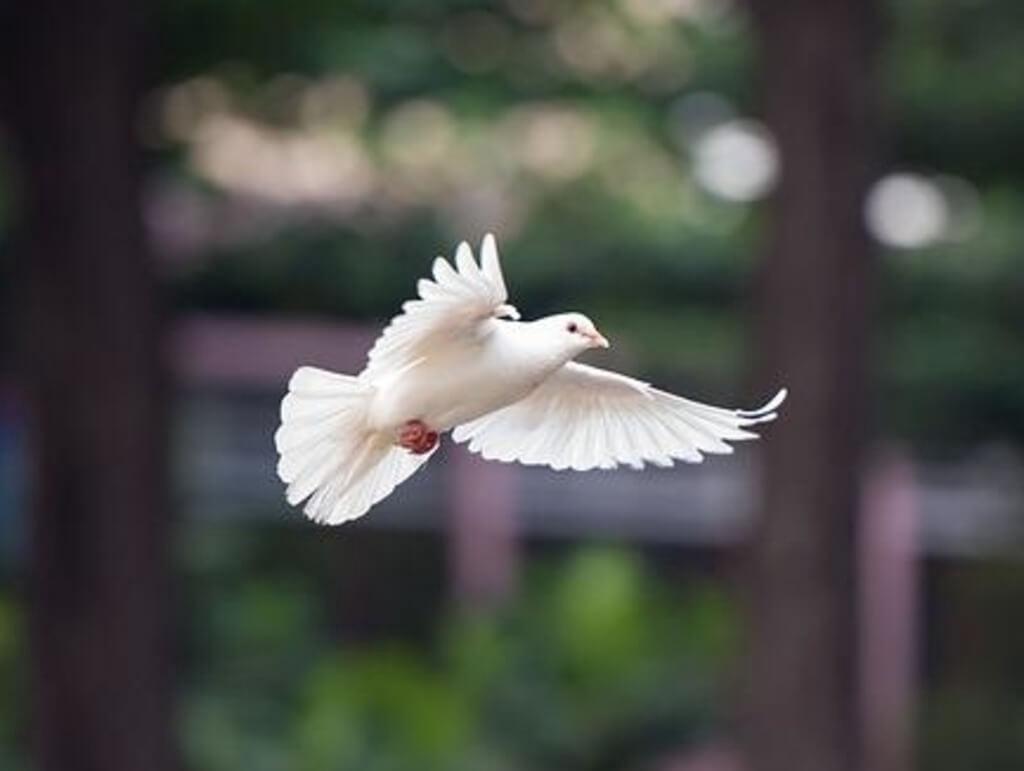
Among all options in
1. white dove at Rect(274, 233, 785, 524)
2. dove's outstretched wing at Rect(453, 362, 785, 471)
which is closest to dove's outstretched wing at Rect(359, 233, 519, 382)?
white dove at Rect(274, 233, 785, 524)

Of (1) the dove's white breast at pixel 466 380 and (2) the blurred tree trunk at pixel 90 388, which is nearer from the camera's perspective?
(1) the dove's white breast at pixel 466 380

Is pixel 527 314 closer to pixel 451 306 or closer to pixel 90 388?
pixel 90 388

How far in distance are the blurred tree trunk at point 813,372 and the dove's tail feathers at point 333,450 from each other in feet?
23.2

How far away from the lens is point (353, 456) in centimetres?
318

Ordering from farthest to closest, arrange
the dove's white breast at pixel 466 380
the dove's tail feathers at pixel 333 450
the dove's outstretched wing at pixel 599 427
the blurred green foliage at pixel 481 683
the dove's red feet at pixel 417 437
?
1. the blurred green foliage at pixel 481 683
2. the dove's outstretched wing at pixel 599 427
3. the dove's tail feathers at pixel 333 450
4. the dove's red feet at pixel 417 437
5. the dove's white breast at pixel 466 380

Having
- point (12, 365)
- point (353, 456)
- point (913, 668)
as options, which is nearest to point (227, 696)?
point (913, 668)

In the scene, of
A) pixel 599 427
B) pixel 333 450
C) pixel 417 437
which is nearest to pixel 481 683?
pixel 599 427

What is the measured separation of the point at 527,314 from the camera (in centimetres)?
1498

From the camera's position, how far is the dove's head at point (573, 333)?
290cm

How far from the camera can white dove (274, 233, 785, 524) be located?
2.93 meters

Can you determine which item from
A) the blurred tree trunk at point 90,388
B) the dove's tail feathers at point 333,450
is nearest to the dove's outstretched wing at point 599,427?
the dove's tail feathers at point 333,450

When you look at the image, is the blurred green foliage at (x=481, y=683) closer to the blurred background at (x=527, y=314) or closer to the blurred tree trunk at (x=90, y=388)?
the blurred background at (x=527, y=314)

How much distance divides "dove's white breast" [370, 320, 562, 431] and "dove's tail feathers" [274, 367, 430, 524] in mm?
106

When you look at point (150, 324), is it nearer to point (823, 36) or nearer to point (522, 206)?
point (823, 36)
